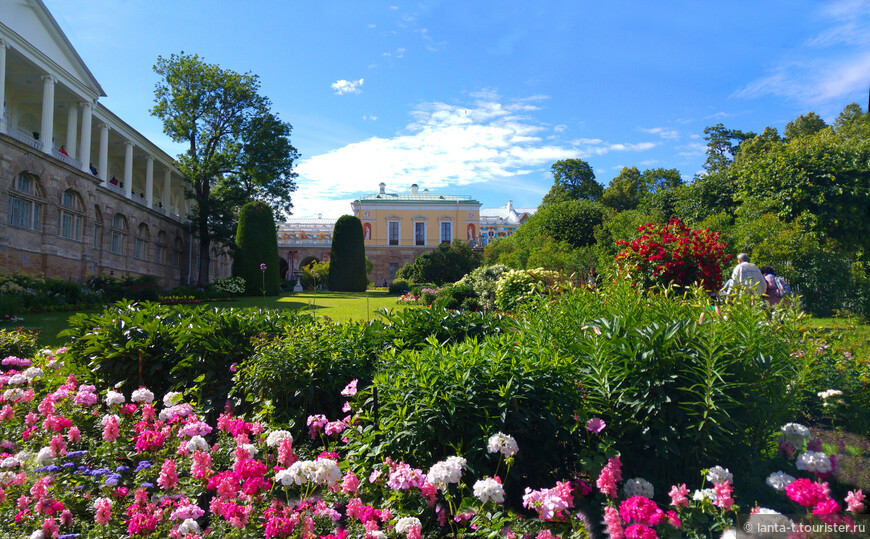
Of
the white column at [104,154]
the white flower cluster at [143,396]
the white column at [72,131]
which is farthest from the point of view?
the white column at [104,154]

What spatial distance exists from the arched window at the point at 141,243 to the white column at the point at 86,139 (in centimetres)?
535

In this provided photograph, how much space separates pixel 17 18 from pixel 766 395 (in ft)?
77.8

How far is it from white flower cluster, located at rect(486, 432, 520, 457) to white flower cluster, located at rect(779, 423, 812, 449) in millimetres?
1267

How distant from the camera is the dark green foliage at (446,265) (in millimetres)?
26844

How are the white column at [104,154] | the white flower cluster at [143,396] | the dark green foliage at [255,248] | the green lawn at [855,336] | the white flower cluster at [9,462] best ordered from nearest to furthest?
the green lawn at [855,336], the white flower cluster at [9,462], the white flower cluster at [143,396], the dark green foliage at [255,248], the white column at [104,154]

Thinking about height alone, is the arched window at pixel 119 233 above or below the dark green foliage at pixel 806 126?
below

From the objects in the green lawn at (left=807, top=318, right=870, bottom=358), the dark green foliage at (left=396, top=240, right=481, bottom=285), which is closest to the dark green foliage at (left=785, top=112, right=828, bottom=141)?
the dark green foliage at (left=396, top=240, right=481, bottom=285)

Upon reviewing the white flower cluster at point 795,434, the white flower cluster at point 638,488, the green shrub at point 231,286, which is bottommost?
the white flower cluster at point 638,488

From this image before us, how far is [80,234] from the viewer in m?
20.0

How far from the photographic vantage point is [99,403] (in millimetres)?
4379

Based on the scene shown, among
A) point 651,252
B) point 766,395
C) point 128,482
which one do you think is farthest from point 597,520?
point 651,252

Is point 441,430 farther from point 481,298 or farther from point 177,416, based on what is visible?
point 481,298

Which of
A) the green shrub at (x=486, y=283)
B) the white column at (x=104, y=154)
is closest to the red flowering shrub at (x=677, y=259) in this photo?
the green shrub at (x=486, y=283)

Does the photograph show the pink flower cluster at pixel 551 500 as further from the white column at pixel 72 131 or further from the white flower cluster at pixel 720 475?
the white column at pixel 72 131
